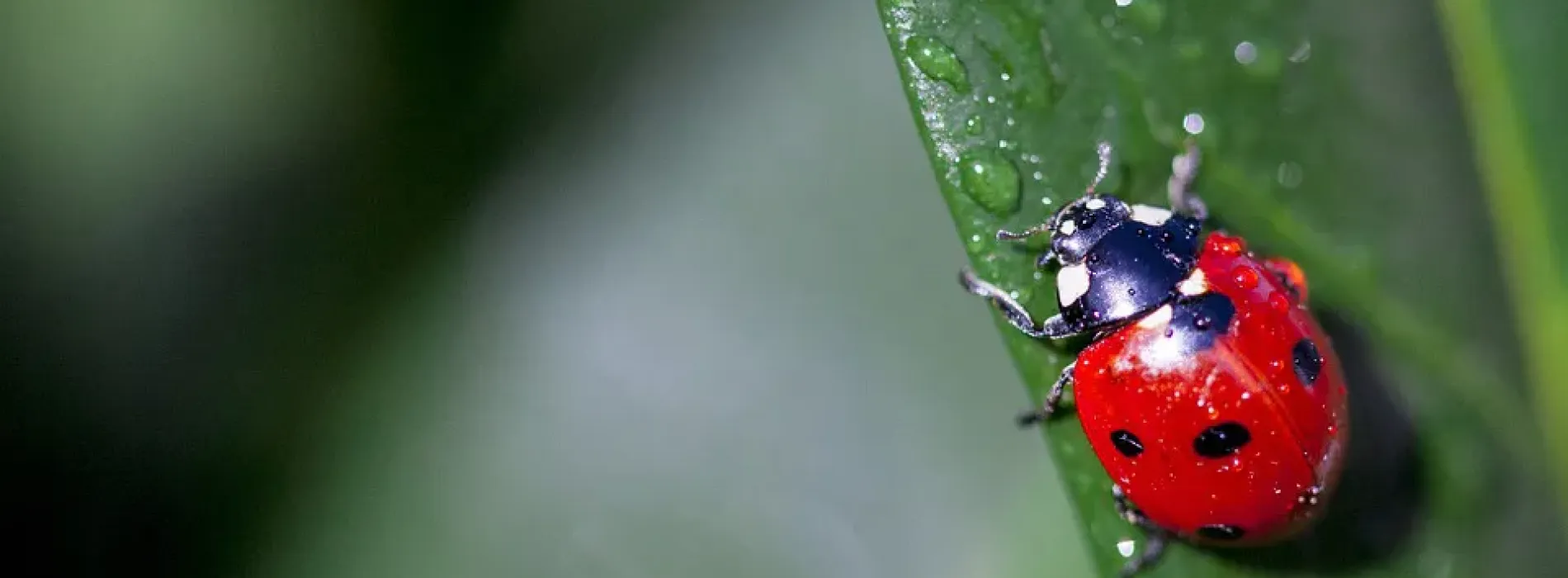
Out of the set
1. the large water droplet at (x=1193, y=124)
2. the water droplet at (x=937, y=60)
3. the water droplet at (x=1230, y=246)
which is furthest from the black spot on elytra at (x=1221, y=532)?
the water droplet at (x=937, y=60)

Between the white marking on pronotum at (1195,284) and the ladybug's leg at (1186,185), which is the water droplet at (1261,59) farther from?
the white marking on pronotum at (1195,284)

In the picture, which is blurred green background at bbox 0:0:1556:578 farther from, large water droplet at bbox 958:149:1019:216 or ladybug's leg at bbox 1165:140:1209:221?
large water droplet at bbox 958:149:1019:216

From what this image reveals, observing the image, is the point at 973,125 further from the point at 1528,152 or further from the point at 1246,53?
the point at 1528,152

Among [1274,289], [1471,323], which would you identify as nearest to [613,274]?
[1274,289]

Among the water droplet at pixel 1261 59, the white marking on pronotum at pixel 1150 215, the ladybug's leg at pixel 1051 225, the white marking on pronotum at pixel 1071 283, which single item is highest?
the water droplet at pixel 1261 59

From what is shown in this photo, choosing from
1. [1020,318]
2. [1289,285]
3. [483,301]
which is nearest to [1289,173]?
[1289,285]
